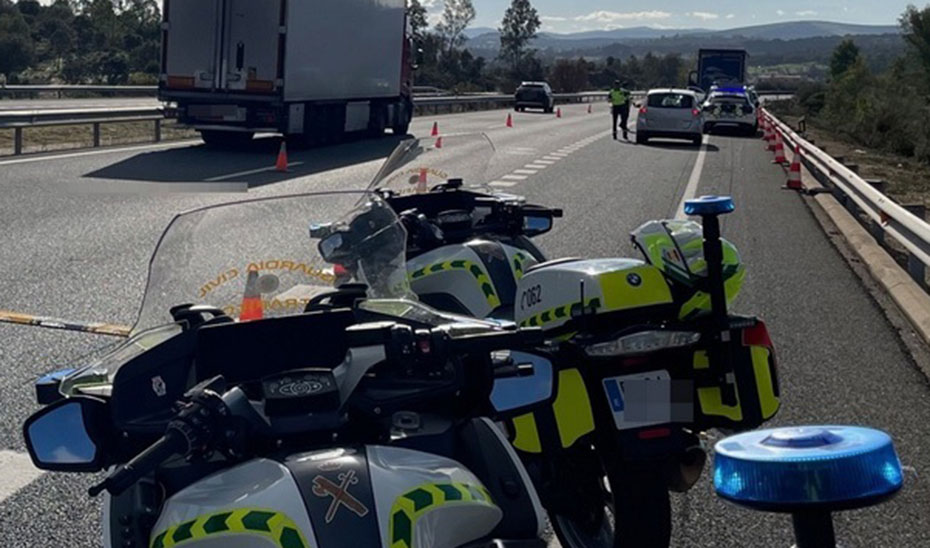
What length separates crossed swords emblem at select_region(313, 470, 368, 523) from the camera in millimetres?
2400

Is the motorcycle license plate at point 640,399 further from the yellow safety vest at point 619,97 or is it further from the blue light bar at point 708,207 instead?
the yellow safety vest at point 619,97

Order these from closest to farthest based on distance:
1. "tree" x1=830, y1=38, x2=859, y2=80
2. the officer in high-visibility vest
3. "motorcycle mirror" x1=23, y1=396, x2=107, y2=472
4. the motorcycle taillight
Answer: "motorcycle mirror" x1=23, y1=396, x2=107, y2=472
the motorcycle taillight
the officer in high-visibility vest
"tree" x1=830, y1=38, x2=859, y2=80

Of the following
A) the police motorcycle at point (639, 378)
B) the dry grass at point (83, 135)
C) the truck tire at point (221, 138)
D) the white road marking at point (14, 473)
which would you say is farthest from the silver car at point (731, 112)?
the police motorcycle at point (639, 378)

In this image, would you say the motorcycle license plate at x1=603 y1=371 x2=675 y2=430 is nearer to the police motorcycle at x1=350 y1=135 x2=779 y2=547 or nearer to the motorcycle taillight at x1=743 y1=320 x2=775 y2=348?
the police motorcycle at x1=350 y1=135 x2=779 y2=547

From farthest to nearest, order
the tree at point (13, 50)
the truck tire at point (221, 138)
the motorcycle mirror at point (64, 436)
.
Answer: the tree at point (13, 50)
the truck tire at point (221, 138)
the motorcycle mirror at point (64, 436)

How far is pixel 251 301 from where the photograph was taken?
338cm

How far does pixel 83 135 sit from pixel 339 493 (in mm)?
27835

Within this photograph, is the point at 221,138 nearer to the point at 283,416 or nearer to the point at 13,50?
the point at 283,416

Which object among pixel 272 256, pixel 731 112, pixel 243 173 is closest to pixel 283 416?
Result: pixel 272 256

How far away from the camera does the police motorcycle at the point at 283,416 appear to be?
2418mm

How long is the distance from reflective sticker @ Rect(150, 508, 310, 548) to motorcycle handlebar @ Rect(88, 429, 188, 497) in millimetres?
121

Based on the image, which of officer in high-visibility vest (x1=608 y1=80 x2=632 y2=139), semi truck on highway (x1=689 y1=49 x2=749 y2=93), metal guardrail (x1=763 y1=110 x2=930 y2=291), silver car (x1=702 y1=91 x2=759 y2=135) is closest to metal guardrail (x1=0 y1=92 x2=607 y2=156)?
officer in high-visibility vest (x1=608 y1=80 x2=632 y2=139)

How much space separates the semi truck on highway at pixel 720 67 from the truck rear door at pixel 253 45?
140ft

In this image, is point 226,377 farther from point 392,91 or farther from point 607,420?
point 392,91
